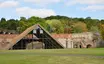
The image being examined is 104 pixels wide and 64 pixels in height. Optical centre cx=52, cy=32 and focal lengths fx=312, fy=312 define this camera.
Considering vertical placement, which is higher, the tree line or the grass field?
the tree line

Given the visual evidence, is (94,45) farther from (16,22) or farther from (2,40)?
(16,22)

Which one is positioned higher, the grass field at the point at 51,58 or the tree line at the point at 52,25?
the tree line at the point at 52,25

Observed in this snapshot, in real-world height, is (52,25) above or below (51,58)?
above

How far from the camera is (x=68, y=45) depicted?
287 ft

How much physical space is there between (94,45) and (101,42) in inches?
103

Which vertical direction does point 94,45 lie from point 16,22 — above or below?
below

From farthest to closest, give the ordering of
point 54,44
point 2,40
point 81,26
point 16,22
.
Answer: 1. point 16,22
2. point 81,26
3. point 2,40
4. point 54,44

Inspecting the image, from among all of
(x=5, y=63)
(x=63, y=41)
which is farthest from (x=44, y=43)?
(x=5, y=63)

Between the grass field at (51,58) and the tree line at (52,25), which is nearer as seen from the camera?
the grass field at (51,58)

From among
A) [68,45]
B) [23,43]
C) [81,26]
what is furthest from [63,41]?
[81,26]

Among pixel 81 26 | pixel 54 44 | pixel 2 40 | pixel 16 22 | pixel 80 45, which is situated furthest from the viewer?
pixel 16 22

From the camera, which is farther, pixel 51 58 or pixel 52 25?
pixel 52 25

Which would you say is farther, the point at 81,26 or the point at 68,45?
the point at 81,26

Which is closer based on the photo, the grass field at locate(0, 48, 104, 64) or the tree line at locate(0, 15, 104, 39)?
the grass field at locate(0, 48, 104, 64)
